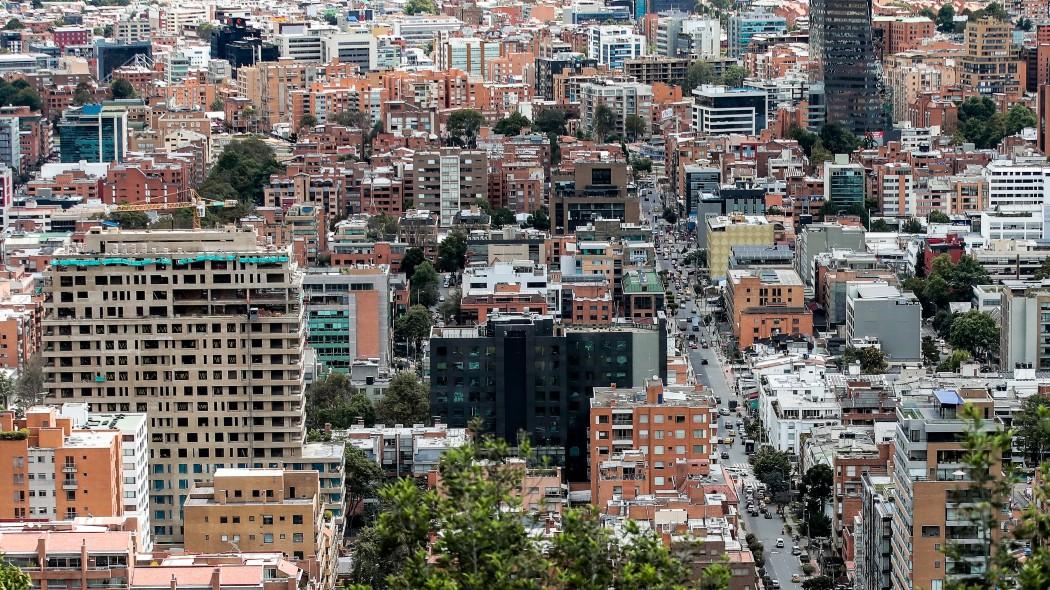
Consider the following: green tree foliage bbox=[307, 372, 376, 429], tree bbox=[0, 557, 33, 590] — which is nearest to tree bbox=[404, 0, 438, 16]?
green tree foliage bbox=[307, 372, 376, 429]

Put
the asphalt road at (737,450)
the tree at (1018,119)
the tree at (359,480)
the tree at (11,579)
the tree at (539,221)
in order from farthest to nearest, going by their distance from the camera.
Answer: the tree at (1018,119) < the tree at (539,221) < the tree at (359,480) < the asphalt road at (737,450) < the tree at (11,579)

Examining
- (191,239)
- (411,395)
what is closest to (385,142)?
(411,395)

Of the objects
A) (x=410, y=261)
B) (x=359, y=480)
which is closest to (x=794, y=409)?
(x=359, y=480)

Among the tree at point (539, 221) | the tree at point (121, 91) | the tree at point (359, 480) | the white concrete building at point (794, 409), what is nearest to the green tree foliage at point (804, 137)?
the tree at point (539, 221)

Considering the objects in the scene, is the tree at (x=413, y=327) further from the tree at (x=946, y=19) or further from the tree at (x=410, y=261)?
the tree at (x=946, y=19)

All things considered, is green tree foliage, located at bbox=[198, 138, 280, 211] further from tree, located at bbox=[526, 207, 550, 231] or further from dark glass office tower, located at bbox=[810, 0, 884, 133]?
dark glass office tower, located at bbox=[810, 0, 884, 133]

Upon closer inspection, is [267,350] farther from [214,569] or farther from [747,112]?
[747,112]

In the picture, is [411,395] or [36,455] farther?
[411,395]
